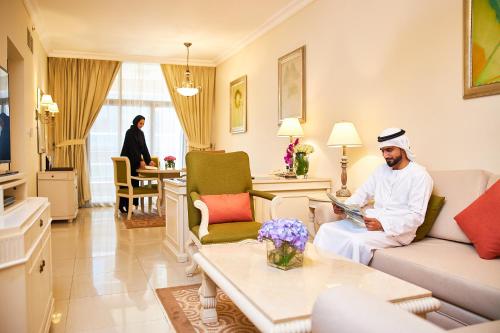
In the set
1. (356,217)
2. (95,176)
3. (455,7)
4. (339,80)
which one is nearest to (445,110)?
(455,7)

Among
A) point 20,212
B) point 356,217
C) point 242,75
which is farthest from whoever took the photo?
point 242,75

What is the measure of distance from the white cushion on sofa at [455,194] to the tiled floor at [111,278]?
1.91m

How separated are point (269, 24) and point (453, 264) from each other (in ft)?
15.2

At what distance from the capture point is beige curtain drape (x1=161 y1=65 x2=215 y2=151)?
826 centimetres

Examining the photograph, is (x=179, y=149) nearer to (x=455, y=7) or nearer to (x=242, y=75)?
(x=242, y=75)

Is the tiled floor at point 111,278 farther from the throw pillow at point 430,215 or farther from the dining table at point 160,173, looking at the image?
the throw pillow at point 430,215

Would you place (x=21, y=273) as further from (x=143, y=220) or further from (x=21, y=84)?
(x=143, y=220)

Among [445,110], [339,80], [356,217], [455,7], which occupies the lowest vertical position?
[356,217]

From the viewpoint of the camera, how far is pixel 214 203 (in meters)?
3.36

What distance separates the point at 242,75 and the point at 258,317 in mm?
5859

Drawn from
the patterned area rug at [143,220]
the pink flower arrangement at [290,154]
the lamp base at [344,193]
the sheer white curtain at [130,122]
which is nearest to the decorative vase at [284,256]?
the lamp base at [344,193]

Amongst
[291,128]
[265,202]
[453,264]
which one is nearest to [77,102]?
[291,128]

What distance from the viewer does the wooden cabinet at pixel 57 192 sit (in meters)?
6.06

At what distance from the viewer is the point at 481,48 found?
2.75 meters
